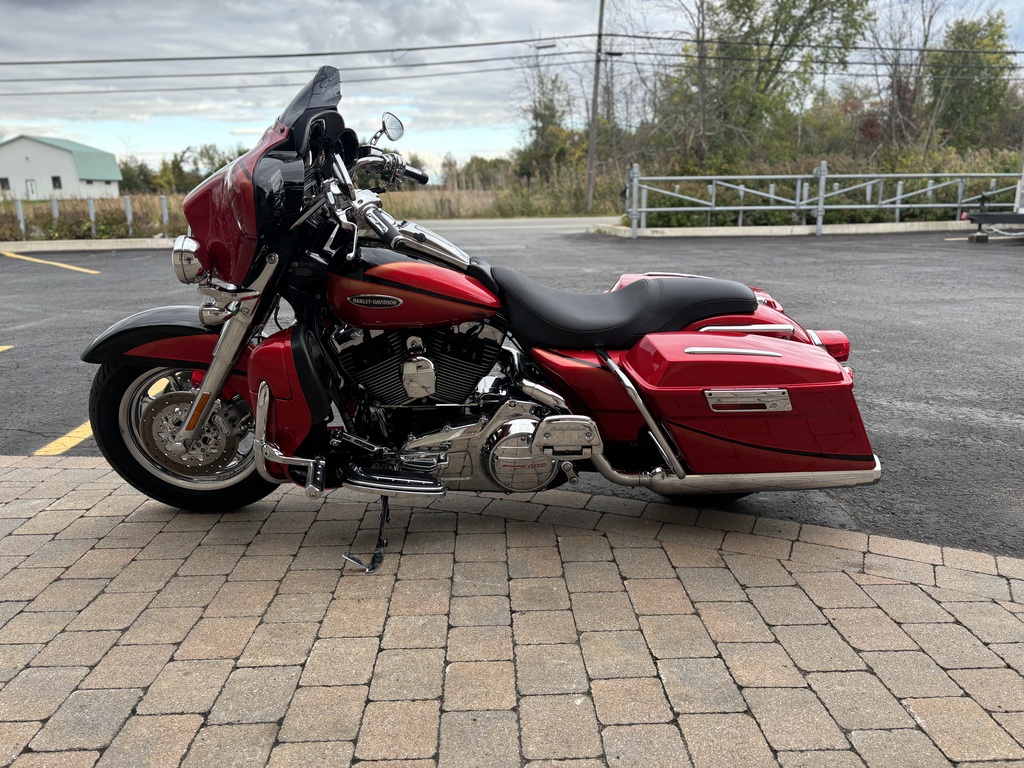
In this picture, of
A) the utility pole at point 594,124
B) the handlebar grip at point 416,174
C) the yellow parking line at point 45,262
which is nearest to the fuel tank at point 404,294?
the handlebar grip at point 416,174

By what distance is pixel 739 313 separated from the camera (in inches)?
131

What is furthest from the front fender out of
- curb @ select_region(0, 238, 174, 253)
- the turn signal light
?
curb @ select_region(0, 238, 174, 253)

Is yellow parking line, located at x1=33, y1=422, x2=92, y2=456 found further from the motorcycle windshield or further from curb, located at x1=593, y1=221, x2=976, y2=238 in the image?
curb, located at x1=593, y1=221, x2=976, y2=238

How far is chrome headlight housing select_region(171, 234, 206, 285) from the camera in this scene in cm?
311

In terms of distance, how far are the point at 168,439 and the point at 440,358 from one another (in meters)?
1.26

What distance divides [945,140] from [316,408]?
3789cm

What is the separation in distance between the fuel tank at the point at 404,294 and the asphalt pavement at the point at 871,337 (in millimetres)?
1316

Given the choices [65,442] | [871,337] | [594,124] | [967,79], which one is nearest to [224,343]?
[65,442]

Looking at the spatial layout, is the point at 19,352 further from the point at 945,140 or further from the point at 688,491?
the point at 945,140

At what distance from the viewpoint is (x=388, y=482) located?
3217 mm

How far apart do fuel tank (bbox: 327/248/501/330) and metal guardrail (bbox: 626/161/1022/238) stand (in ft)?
47.8

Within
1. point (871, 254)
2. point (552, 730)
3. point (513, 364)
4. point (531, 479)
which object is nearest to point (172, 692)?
point (552, 730)

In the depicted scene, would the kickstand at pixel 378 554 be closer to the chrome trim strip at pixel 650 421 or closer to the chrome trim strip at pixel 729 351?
the chrome trim strip at pixel 650 421

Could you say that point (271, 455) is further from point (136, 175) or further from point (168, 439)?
point (136, 175)
